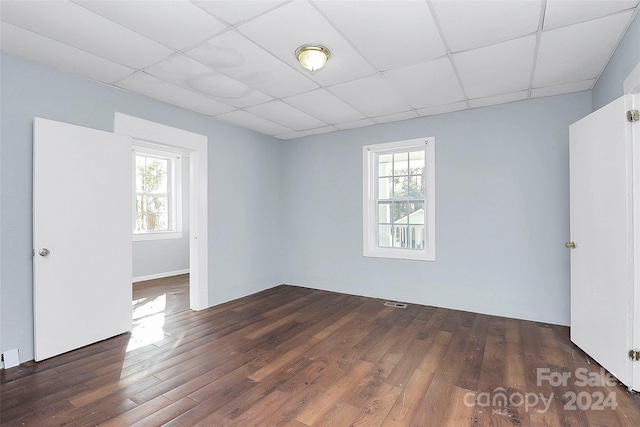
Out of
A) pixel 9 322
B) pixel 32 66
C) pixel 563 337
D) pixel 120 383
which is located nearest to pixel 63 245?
pixel 9 322

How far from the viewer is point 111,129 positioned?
313 cm

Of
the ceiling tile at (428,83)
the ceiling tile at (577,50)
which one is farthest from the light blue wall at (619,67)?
the ceiling tile at (428,83)

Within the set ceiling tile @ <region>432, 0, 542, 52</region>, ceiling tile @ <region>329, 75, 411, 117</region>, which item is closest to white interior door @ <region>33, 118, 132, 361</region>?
ceiling tile @ <region>329, 75, 411, 117</region>

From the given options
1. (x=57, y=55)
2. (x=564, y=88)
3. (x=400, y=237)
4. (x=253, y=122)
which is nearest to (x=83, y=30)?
(x=57, y=55)

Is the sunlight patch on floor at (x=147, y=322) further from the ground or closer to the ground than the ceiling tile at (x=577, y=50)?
closer to the ground

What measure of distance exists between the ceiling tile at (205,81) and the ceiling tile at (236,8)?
0.71 meters

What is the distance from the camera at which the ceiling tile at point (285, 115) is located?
3.75 meters

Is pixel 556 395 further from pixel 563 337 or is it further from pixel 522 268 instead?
pixel 522 268

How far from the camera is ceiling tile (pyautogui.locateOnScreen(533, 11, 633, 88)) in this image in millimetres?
2161

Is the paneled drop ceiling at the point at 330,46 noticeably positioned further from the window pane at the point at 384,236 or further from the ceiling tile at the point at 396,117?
the window pane at the point at 384,236

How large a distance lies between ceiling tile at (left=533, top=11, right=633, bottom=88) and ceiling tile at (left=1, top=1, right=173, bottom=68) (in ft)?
10.0

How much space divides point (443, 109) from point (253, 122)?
2591mm

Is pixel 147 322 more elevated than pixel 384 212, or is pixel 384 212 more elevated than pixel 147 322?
pixel 384 212

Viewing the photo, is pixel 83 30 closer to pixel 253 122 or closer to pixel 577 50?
pixel 253 122
